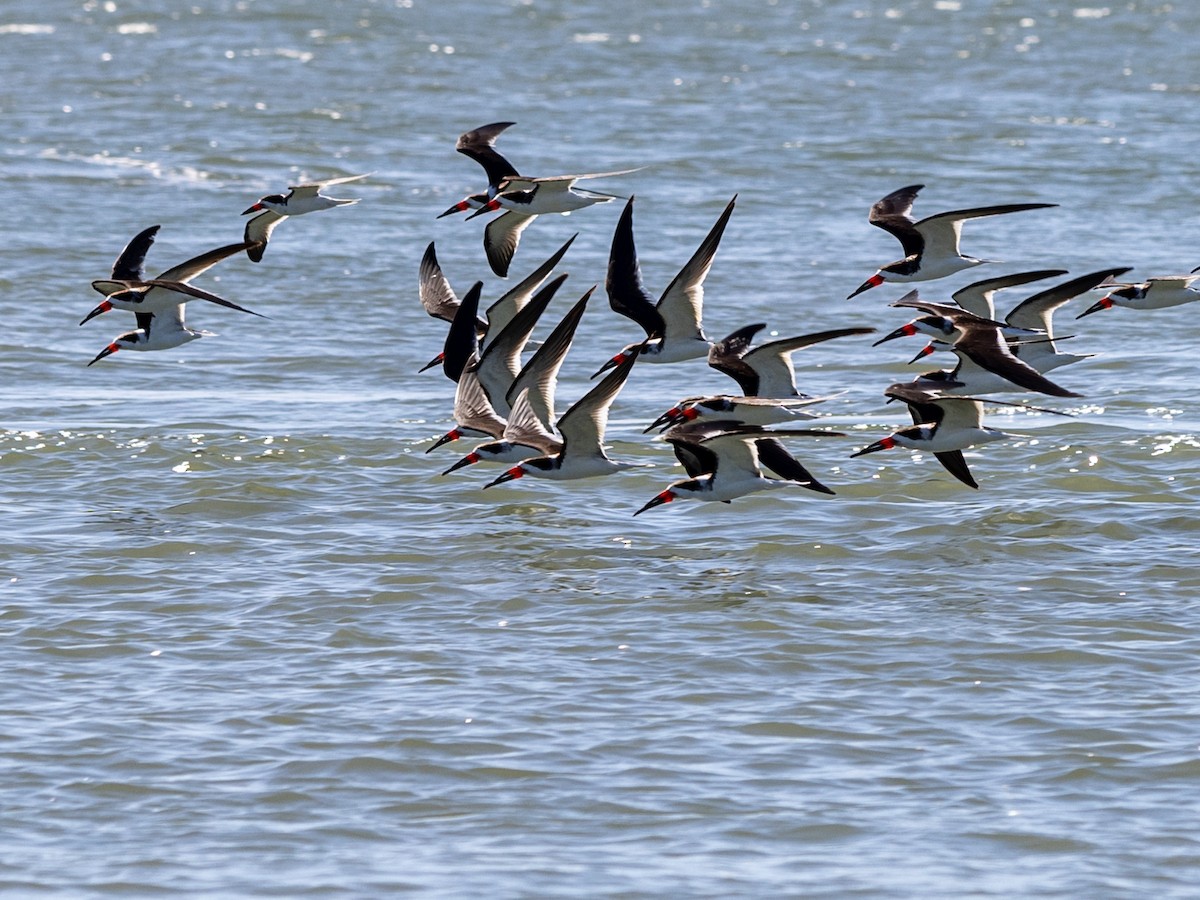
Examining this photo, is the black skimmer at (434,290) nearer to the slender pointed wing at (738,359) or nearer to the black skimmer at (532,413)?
the black skimmer at (532,413)

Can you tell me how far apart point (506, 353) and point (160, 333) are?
3.74 m

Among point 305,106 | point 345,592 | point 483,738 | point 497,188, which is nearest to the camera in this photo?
point 483,738

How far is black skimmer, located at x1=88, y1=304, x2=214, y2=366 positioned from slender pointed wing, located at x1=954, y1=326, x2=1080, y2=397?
7156 millimetres

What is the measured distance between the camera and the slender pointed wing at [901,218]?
1797cm

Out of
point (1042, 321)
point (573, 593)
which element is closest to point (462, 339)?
point (573, 593)

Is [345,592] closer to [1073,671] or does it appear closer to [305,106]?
[1073,671]

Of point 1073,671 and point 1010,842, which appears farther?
point 1073,671

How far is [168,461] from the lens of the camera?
18.8 metres

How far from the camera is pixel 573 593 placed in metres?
14.9

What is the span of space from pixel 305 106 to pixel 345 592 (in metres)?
27.8

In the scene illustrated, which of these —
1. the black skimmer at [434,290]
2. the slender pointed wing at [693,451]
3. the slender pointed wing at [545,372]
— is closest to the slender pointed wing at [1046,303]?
the slender pointed wing at [693,451]

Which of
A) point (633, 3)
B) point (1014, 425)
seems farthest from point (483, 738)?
point (633, 3)

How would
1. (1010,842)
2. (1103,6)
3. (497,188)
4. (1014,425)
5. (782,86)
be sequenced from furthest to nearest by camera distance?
1. (1103,6)
2. (782,86)
3. (1014,425)
4. (497,188)
5. (1010,842)

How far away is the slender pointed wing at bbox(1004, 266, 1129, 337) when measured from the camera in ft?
53.9
